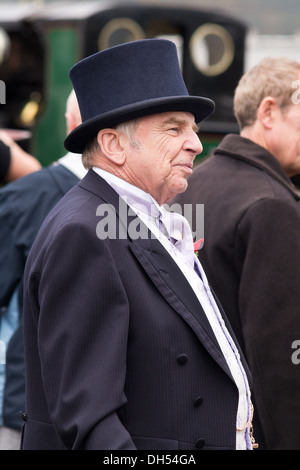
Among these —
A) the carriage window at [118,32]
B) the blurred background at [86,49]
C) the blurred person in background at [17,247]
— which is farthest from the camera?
the blurred background at [86,49]

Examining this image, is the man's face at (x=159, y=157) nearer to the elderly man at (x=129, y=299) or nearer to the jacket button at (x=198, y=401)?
the elderly man at (x=129, y=299)

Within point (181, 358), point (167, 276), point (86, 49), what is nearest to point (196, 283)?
point (167, 276)

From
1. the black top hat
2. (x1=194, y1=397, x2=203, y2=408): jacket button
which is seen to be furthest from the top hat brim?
(x1=194, y1=397, x2=203, y2=408): jacket button

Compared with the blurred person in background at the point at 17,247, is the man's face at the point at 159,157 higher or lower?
higher

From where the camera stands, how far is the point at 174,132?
7.22ft

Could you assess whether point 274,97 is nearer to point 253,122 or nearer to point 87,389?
point 253,122

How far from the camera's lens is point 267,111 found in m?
3.07

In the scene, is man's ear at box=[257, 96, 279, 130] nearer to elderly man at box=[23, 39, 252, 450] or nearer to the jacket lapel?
elderly man at box=[23, 39, 252, 450]

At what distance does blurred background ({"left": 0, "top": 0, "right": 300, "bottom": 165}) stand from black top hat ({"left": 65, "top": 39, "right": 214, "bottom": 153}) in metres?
5.75

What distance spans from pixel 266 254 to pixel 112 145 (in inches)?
33.6

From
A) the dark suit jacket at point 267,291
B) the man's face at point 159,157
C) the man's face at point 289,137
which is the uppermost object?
the man's face at point 159,157

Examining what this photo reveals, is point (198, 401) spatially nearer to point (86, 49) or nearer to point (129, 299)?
point (129, 299)

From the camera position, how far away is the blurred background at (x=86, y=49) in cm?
803

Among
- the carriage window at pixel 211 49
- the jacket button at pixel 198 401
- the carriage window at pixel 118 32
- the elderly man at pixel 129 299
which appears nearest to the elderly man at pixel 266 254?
the elderly man at pixel 129 299
